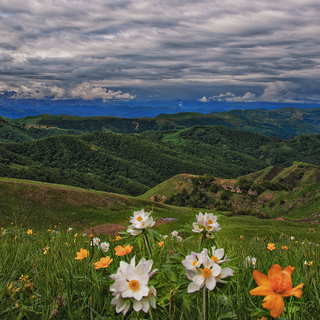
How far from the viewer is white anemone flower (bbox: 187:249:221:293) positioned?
184cm

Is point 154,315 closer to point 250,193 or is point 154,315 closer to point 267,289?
point 267,289

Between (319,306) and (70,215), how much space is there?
48.1 meters

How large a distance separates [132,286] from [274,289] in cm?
96

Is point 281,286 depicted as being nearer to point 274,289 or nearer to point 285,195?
point 274,289

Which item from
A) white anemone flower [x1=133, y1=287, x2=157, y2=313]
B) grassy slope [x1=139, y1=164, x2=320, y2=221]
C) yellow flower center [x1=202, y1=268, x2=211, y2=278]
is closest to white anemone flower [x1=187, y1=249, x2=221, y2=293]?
yellow flower center [x1=202, y1=268, x2=211, y2=278]

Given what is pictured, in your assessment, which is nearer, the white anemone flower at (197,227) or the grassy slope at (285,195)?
the white anemone flower at (197,227)

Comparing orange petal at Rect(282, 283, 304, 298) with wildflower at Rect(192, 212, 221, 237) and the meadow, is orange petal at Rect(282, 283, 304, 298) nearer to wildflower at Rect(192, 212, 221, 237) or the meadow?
the meadow

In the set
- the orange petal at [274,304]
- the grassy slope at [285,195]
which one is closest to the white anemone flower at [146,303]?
the orange petal at [274,304]

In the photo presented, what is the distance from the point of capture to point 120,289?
184 centimetres

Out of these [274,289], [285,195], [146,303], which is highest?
[274,289]

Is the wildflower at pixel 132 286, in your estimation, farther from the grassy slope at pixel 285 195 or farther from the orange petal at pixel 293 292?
the grassy slope at pixel 285 195

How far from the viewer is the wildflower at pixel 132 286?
1844 mm

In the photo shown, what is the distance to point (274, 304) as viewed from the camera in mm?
1562

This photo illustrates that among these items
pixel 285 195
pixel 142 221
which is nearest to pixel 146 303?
pixel 142 221
